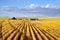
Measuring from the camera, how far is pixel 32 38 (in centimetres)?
407

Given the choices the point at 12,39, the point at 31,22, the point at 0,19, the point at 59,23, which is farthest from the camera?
the point at 31,22

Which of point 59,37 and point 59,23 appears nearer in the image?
point 59,37

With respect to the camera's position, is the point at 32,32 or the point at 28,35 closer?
the point at 28,35

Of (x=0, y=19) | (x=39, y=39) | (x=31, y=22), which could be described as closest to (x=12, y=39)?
(x=39, y=39)

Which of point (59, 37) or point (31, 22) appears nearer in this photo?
point (59, 37)

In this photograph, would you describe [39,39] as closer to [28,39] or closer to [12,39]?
[28,39]

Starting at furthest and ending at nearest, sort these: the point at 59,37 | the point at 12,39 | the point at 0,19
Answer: the point at 0,19
the point at 59,37
the point at 12,39

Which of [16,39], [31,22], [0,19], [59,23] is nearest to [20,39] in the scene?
[16,39]

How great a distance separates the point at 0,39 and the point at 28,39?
62cm

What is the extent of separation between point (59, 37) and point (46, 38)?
0.36 metres

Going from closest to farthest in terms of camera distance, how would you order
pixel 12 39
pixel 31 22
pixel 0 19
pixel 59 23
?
pixel 12 39 < pixel 0 19 < pixel 59 23 < pixel 31 22

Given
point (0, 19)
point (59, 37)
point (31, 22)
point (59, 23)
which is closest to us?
point (59, 37)

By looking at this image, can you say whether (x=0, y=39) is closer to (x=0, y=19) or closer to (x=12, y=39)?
(x=12, y=39)

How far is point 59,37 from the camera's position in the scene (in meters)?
4.25
